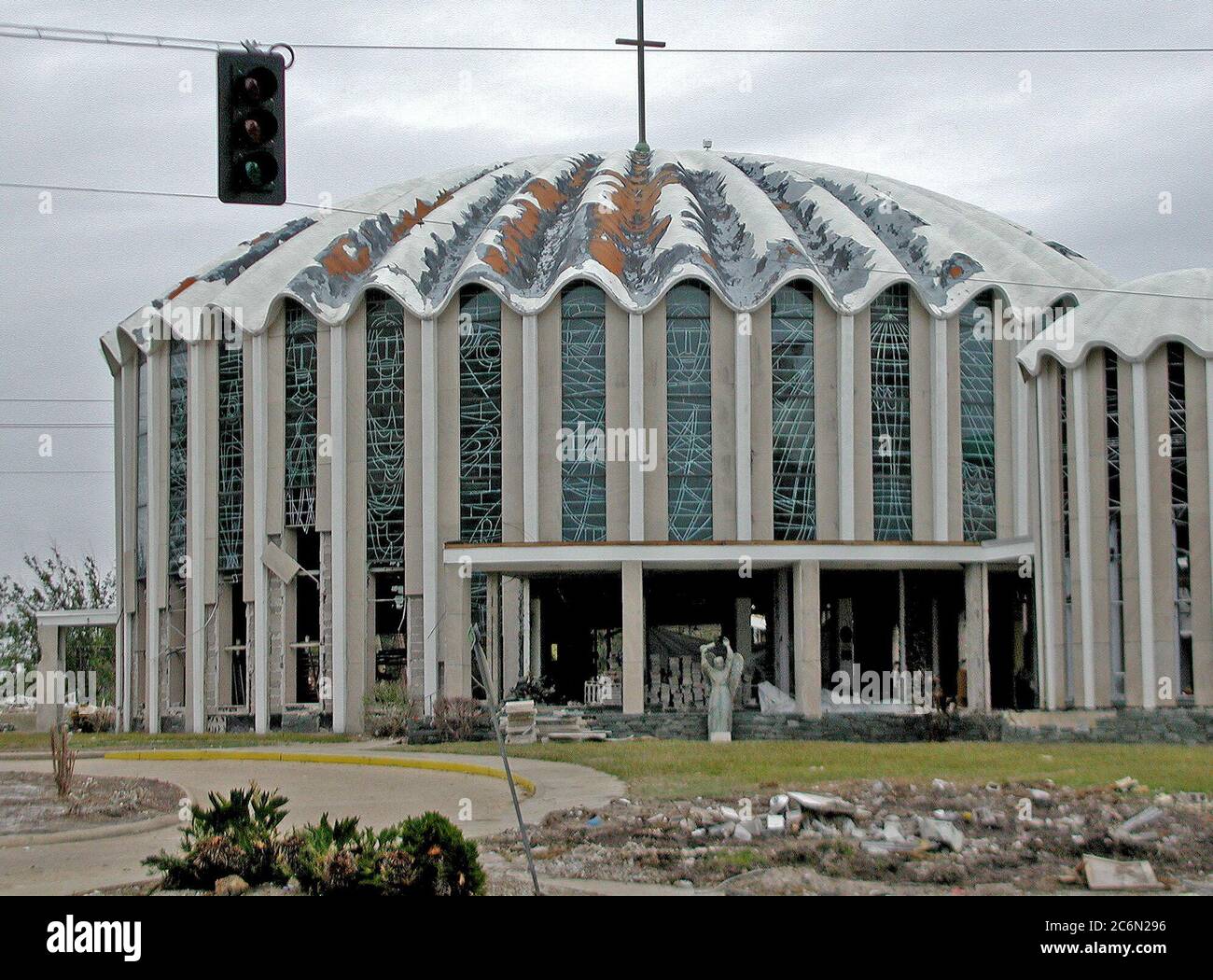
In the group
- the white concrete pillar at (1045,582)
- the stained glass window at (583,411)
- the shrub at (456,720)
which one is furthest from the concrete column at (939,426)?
the shrub at (456,720)

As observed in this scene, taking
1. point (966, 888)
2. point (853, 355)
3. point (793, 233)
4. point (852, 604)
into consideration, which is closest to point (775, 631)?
point (852, 604)

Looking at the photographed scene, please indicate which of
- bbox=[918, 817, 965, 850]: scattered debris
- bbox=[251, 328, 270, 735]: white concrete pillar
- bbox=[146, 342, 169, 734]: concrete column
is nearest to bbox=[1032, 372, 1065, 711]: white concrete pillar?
bbox=[918, 817, 965, 850]: scattered debris

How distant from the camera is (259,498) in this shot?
44469 millimetres

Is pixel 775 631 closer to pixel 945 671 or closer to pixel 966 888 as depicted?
pixel 945 671

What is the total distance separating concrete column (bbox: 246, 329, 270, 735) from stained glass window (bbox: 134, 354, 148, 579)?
5105mm

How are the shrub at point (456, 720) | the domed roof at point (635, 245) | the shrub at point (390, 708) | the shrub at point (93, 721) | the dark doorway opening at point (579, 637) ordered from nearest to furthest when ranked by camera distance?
1. the shrub at point (456, 720)
2. the shrub at point (390, 708)
3. the domed roof at point (635, 245)
4. the dark doorway opening at point (579, 637)
5. the shrub at point (93, 721)

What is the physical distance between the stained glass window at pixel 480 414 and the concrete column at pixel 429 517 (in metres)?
0.75

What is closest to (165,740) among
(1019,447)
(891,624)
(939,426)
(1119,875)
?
(891,624)

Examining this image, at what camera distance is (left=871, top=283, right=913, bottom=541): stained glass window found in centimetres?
4303

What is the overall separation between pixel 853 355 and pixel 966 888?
90.4 feet

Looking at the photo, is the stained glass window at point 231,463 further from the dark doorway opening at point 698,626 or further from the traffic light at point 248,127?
the traffic light at point 248,127

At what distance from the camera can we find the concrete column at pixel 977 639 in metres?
37.5

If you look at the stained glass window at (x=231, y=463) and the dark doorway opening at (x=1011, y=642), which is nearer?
the dark doorway opening at (x=1011, y=642)

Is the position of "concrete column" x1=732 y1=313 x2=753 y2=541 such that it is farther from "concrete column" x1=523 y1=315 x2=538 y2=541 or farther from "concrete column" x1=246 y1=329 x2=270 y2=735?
"concrete column" x1=246 y1=329 x2=270 y2=735
